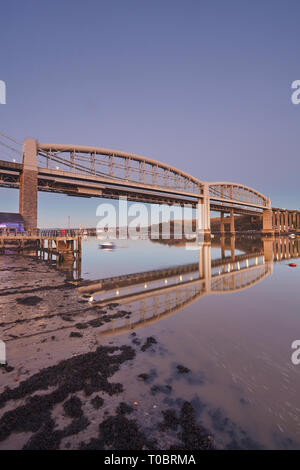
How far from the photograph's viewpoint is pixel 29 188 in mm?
37656

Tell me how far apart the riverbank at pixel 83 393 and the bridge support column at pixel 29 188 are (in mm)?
33340

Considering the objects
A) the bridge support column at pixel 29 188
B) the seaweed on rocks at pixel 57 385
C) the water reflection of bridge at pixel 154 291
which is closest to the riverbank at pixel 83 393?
the seaweed on rocks at pixel 57 385

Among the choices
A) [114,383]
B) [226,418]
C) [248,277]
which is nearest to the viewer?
[226,418]

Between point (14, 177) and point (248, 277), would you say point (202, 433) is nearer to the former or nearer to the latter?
point (248, 277)

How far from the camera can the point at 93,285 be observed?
14.4m

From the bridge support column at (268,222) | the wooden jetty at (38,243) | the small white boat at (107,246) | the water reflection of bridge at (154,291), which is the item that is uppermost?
the bridge support column at (268,222)

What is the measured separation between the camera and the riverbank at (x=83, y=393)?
10.4 ft

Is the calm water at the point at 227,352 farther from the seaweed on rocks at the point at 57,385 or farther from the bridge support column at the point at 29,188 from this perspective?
the bridge support column at the point at 29,188

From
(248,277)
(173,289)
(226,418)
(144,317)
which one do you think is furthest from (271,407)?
(248,277)

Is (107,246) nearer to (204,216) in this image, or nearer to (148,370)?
(204,216)

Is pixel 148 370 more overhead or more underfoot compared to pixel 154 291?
more overhead

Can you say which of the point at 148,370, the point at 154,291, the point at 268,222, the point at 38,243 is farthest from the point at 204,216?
the point at 148,370

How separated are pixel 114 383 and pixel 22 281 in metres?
12.8

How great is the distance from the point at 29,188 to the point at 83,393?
4140cm
